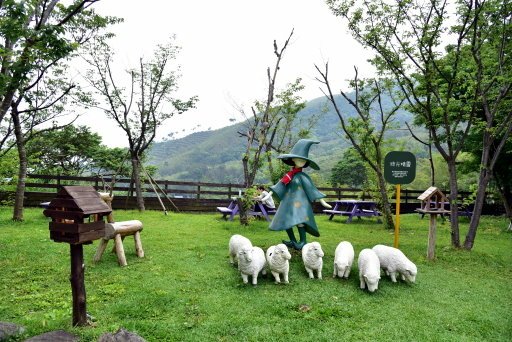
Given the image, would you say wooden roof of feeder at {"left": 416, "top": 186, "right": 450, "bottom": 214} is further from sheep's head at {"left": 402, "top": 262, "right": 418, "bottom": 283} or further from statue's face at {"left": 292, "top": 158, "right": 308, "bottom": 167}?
statue's face at {"left": 292, "top": 158, "right": 308, "bottom": 167}

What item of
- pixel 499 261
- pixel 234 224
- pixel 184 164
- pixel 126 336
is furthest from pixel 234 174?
pixel 126 336

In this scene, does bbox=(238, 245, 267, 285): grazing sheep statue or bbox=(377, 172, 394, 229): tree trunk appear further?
bbox=(377, 172, 394, 229): tree trunk

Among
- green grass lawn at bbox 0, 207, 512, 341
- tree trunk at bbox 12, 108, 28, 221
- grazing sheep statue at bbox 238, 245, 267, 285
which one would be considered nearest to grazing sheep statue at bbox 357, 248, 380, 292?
green grass lawn at bbox 0, 207, 512, 341

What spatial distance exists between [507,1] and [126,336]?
30.7ft

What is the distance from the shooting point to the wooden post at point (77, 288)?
151 inches

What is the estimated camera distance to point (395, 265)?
19.1 ft

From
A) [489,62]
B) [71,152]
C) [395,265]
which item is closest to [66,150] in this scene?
[71,152]

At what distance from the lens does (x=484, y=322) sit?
184 inches

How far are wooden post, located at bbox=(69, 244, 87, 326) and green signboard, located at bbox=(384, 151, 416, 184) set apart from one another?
5.92m

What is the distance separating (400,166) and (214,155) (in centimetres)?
6485

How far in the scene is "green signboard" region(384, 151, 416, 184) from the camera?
7.44m

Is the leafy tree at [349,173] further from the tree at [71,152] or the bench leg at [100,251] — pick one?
the bench leg at [100,251]

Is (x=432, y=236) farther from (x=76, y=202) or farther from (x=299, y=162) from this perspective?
(x=76, y=202)

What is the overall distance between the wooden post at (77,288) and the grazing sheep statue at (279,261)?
8.82ft
